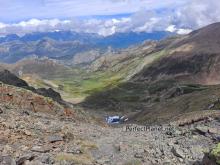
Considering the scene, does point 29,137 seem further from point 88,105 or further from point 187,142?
point 88,105

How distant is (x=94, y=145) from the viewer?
33.8 meters

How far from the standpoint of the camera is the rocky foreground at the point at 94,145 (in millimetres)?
29703

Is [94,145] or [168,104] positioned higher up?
[94,145]

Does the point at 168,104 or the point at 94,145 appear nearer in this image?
the point at 94,145

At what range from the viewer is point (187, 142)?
112 feet

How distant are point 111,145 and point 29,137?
5743 mm

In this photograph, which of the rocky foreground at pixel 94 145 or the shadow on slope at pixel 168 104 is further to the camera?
the shadow on slope at pixel 168 104

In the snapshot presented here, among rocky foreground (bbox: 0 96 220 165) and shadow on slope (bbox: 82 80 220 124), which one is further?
shadow on slope (bbox: 82 80 220 124)

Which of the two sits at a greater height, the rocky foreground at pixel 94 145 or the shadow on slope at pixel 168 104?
the rocky foreground at pixel 94 145

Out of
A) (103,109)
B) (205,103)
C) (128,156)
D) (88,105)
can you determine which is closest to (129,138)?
(128,156)

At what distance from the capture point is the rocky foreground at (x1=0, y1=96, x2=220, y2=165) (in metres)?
29.7

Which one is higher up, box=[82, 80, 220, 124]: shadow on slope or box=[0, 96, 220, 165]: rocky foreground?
box=[0, 96, 220, 165]: rocky foreground

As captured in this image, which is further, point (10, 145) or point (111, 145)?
point (111, 145)

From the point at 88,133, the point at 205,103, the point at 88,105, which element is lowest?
the point at 88,105
